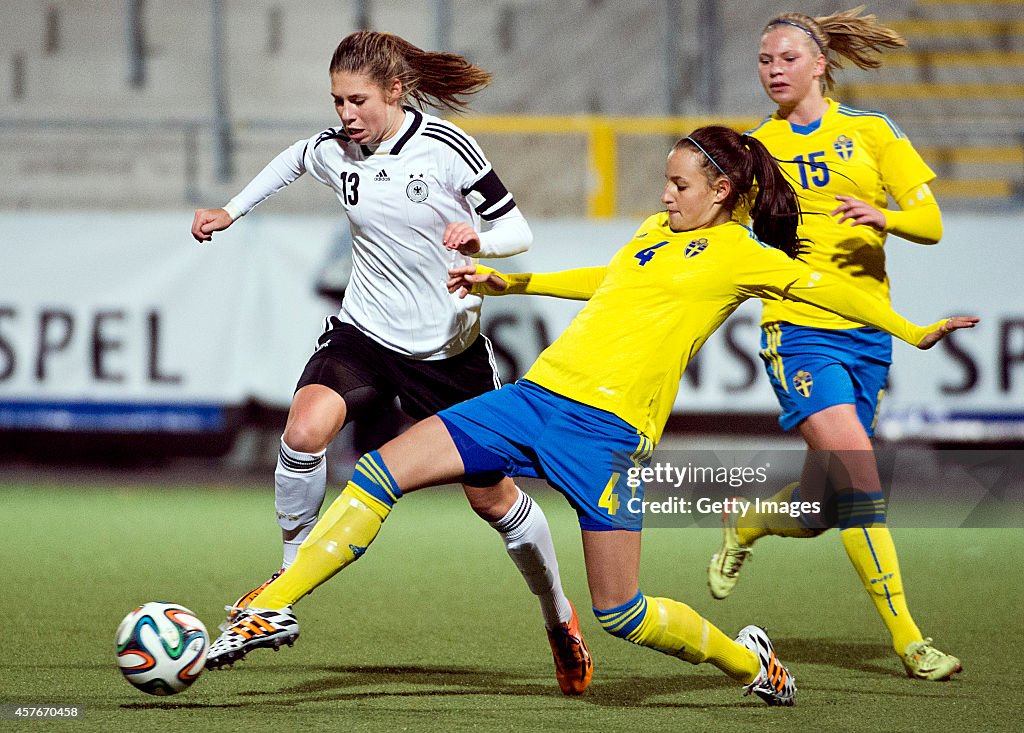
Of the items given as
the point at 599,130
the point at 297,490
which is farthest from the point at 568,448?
the point at 599,130

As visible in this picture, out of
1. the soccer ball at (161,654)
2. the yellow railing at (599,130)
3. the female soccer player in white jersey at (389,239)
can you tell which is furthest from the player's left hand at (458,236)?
the yellow railing at (599,130)

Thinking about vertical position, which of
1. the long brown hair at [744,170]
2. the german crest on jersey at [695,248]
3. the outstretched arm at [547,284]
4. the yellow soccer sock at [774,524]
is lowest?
the yellow soccer sock at [774,524]

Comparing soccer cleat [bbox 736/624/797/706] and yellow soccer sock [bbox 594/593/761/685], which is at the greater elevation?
yellow soccer sock [bbox 594/593/761/685]

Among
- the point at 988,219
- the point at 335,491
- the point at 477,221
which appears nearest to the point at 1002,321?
the point at 988,219

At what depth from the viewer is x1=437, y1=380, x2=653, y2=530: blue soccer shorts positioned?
13.5 feet

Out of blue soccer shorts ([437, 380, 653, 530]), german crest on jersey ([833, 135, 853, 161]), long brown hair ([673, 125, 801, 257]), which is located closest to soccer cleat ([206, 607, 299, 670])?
blue soccer shorts ([437, 380, 653, 530])

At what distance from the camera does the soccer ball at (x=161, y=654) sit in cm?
398

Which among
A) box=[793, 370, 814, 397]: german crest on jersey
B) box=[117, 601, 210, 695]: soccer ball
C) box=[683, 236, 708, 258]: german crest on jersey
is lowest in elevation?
box=[117, 601, 210, 695]: soccer ball

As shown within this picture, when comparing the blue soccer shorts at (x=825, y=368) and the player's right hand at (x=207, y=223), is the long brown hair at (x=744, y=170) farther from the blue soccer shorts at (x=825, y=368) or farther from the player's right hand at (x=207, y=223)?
the player's right hand at (x=207, y=223)

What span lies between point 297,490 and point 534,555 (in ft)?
2.64

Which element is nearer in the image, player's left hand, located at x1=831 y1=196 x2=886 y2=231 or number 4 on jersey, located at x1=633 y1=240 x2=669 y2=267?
number 4 on jersey, located at x1=633 y1=240 x2=669 y2=267

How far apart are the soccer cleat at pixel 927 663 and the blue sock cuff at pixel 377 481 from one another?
5.83ft

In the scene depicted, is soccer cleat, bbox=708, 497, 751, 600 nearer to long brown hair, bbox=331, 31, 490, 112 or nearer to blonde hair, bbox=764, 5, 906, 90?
blonde hair, bbox=764, 5, 906, 90

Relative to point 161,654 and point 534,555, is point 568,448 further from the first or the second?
point 161,654
